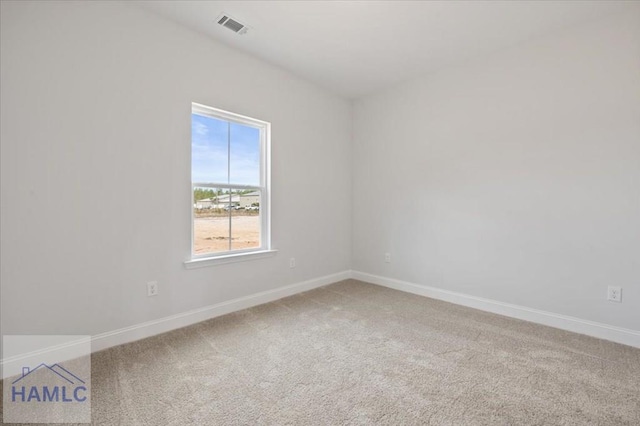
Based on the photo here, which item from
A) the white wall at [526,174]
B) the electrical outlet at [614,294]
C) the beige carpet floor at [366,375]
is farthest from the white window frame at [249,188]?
the electrical outlet at [614,294]

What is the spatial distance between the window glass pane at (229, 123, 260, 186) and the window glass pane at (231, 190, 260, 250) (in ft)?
0.49

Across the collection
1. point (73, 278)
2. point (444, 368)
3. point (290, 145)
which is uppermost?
point (290, 145)

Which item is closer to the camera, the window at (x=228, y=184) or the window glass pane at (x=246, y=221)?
the window at (x=228, y=184)

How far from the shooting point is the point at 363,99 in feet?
13.5

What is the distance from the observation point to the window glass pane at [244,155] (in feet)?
9.87

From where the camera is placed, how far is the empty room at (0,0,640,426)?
5.71 feet

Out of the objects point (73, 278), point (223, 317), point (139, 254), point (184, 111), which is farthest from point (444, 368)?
point (184, 111)

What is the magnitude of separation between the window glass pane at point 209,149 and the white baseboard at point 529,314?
2.53 metres

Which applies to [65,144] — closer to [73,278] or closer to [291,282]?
[73,278]

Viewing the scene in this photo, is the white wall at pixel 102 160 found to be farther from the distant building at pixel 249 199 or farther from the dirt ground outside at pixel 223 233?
the distant building at pixel 249 199

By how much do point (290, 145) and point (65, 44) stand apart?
2.07 m

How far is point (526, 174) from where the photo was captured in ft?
9.03

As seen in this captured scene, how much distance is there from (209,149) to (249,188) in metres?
0.57

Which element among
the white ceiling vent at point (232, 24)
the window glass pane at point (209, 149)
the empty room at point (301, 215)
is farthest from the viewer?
the window glass pane at point (209, 149)
